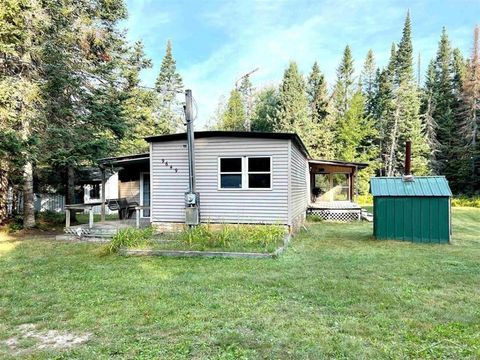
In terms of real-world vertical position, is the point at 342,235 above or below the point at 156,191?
below

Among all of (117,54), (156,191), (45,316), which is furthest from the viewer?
(117,54)

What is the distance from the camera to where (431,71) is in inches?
1330

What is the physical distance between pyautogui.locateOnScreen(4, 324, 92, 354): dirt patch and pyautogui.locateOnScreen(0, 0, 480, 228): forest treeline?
7.57m

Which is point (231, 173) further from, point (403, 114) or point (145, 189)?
point (403, 114)

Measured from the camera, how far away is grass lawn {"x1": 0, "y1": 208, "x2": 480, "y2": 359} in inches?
123

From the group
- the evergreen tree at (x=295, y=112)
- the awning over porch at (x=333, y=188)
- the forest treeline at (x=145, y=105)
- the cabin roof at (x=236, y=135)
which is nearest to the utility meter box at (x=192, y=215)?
the cabin roof at (x=236, y=135)

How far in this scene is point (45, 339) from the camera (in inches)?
134

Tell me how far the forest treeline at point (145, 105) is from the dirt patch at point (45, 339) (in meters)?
7.57

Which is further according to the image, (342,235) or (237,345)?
(342,235)

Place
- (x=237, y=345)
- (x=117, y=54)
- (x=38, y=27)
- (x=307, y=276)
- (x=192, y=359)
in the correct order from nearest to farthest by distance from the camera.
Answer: (x=192, y=359), (x=237, y=345), (x=307, y=276), (x=38, y=27), (x=117, y=54)

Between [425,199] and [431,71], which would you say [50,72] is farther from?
[431,71]

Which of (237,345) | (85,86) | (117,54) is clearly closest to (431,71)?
(117,54)

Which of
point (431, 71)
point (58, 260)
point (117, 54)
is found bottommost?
point (58, 260)

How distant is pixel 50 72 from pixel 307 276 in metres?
12.1
